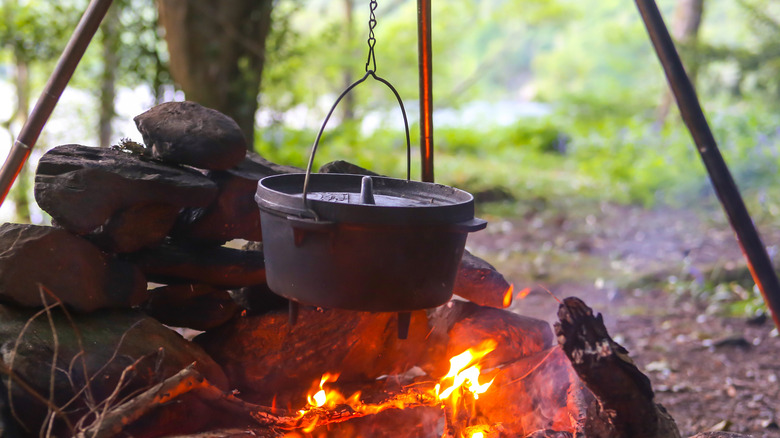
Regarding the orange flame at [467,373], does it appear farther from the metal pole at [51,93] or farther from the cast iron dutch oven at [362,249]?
the metal pole at [51,93]

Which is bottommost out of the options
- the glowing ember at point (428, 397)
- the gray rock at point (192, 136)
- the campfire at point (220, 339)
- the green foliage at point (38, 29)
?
the glowing ember at point (428, 397)

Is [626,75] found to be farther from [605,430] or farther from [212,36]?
[605,430]

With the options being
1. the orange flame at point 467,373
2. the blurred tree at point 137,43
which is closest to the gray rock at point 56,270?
the orange flame at point 467,373

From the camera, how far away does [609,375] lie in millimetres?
1980

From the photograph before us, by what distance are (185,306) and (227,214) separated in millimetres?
425

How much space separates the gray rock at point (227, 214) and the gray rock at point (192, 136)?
97 mm

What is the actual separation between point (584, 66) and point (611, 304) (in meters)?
15.8

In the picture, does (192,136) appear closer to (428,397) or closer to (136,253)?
(136,253)

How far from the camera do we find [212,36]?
5.63m

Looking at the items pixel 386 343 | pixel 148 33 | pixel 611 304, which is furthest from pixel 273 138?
pixel 386 343

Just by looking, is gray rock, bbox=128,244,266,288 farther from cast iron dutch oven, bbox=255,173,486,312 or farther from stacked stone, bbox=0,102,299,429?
cast iron dutch oven, bbox=255,173,486,312

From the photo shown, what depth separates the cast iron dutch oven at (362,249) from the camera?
6.28ft

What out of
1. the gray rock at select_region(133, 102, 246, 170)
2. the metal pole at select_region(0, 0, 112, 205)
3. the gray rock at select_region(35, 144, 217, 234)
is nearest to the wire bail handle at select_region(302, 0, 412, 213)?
the gray rock at select_region(133, 102, 246, 170)

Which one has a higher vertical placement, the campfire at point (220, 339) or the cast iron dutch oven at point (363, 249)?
the cast iron dutch oven at point (363, 249)
